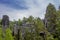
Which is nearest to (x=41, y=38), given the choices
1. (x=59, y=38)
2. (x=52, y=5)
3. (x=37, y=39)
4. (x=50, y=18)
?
(x=37, y=39)

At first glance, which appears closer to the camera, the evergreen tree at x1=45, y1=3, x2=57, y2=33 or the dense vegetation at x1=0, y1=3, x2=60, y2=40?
the dense vegetation at x1=0, y1=3, x2=60, y2=40


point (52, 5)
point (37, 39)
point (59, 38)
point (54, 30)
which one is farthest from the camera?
point (52, 5)

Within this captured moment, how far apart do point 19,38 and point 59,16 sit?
12551mm

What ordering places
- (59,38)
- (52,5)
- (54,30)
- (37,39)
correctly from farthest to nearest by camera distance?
(52,5), (54,30), (59,38), (37,39)

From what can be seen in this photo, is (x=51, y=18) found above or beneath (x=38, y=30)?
above

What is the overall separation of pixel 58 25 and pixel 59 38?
4.14 meters

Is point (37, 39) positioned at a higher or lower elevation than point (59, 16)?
lower

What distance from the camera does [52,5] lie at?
201 feet

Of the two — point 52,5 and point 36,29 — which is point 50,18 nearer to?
point 52,5

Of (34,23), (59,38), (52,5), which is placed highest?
(52,5)

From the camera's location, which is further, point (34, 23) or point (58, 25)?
point (58, 25)

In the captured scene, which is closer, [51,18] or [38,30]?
[38,30]

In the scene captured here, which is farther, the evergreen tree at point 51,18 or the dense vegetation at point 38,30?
the evergreen tree at point 51,18

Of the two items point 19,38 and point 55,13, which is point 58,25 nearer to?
point 55,13
